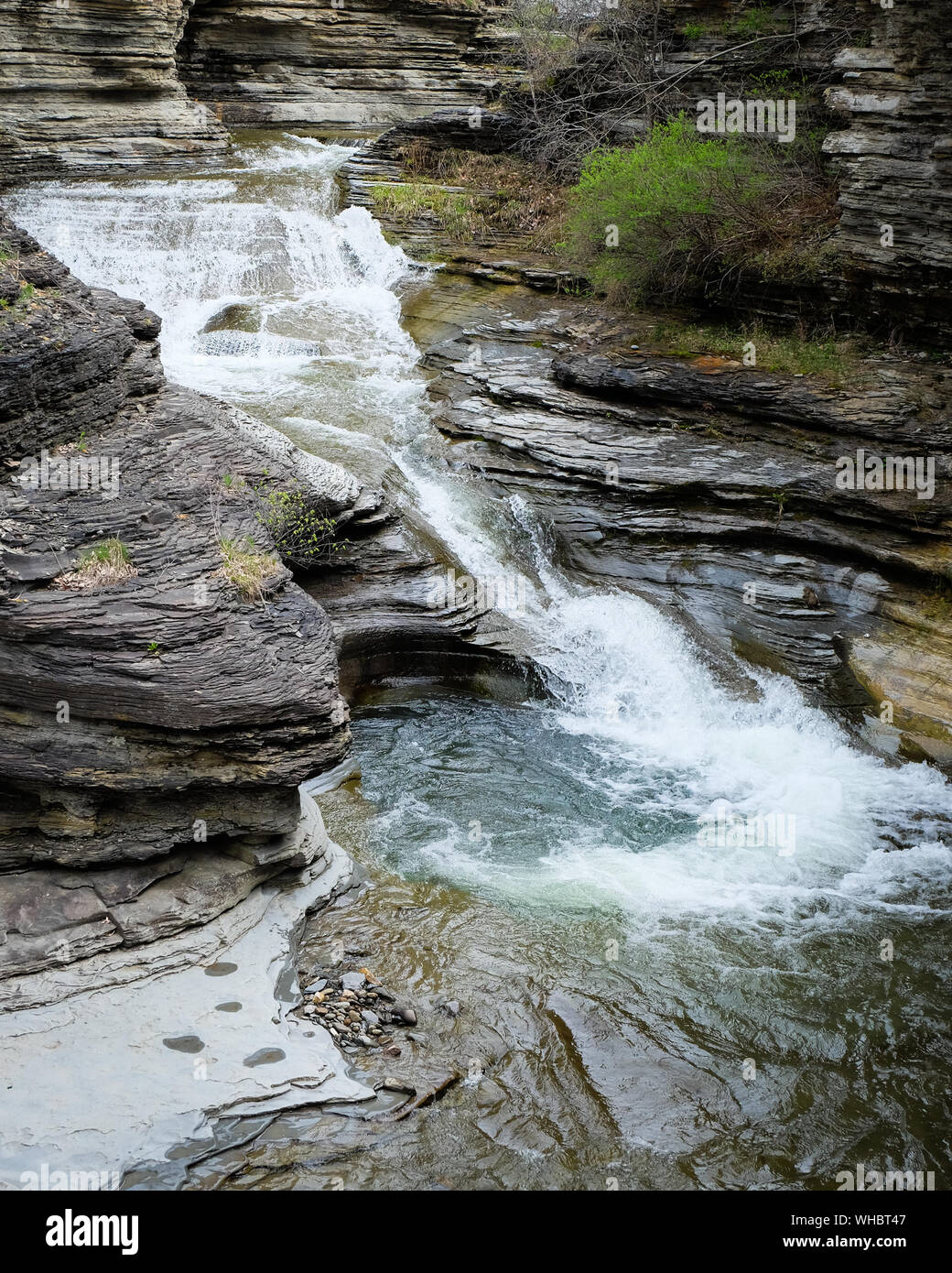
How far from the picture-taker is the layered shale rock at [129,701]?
6.23 meters

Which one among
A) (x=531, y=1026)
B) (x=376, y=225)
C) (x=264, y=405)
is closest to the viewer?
(x=531, y=1026)

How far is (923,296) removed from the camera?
11352 millimetres

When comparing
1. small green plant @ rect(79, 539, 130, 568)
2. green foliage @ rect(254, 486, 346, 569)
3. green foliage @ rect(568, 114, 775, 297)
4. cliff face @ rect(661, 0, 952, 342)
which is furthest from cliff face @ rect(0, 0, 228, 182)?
small green plant @ rect(79, 539, 130, 568)

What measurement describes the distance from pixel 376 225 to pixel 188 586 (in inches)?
494

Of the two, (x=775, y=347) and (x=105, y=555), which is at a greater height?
(x=775, y=347)

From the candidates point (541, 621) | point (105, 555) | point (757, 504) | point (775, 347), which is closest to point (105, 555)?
point (105, 555)

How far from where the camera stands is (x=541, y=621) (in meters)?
10.4

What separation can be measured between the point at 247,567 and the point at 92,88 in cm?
1719

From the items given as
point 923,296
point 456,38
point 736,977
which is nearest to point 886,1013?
point 736,977

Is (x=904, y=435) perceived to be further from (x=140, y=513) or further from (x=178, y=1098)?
(x=178, y=1098)

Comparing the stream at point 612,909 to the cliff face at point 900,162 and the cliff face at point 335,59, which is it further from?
the cliff face at point 335,59

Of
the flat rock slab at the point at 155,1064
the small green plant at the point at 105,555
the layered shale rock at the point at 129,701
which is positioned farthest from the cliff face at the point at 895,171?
the flat rock slab at the point at 155,1064

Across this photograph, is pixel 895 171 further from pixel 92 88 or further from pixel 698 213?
pixel 92 88
